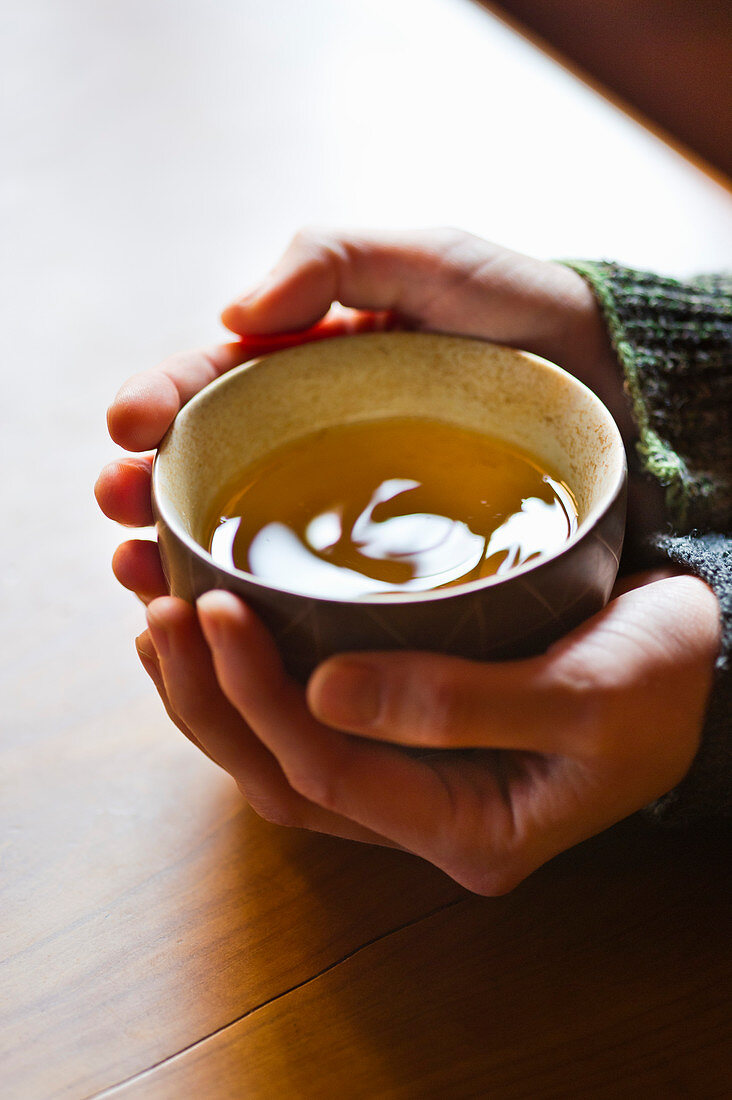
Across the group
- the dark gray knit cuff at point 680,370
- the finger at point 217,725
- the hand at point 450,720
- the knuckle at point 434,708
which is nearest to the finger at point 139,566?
the hand at point 450,720

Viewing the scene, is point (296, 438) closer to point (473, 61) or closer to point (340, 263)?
point (340, 263)

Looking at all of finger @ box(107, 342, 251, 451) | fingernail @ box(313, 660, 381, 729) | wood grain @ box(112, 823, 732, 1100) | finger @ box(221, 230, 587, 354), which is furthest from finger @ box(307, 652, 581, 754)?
finger @ box(221, 230, 587, 354)

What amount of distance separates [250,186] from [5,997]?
2.84 ft

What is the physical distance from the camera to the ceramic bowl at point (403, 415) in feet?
1.31

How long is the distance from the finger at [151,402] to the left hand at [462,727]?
146 mm

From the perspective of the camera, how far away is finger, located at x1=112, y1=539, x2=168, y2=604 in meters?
Answer: 0.58

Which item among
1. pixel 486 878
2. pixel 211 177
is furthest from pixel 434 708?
pixel 211 177

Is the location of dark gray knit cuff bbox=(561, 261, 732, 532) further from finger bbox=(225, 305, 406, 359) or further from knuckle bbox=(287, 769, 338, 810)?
knuckle bbox=(287, 769, 338, 810)

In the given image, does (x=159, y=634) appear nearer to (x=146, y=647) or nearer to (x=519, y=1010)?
(x=146, y=647)

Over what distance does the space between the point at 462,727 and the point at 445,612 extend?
56mm

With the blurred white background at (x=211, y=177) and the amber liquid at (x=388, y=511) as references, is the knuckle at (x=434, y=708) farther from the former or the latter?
the blurred white background at (x=211, y=177)

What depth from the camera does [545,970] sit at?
0.45m

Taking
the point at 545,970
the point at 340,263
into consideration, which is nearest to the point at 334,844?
the point at 545,970

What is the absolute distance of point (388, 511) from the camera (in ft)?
1.93
